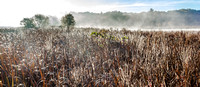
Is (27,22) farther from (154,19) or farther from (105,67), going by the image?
(154,19)

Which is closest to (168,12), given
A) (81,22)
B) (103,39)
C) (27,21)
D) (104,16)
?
(104,16)

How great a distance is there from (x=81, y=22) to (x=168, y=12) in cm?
5221

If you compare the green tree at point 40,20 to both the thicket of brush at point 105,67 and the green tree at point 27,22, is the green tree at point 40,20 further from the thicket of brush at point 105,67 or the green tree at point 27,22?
the thicket of brush at point 105,67

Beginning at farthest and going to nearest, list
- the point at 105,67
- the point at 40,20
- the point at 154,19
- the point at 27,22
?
the point at 154,19 < the point at 40,20 < the point at 27,22 < the point at 105,67

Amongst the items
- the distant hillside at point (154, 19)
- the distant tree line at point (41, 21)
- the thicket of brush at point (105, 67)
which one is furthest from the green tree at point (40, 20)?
the distant hillside at point (154, 19)

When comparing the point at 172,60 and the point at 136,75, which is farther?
the point at 172,60

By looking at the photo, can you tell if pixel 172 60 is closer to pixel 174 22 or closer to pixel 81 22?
pixel 174 22

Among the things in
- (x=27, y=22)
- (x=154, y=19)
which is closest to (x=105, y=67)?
(x=27, y=22)

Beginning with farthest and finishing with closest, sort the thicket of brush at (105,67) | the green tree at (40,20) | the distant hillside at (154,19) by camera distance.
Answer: the distant hillside at (154,19), the green tree at (40,20), the thicket of brush at (105,67)

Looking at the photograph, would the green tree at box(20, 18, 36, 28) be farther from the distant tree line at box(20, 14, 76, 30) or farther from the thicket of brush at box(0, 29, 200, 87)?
the thicket of brush at box(0, 29, 200, 87)

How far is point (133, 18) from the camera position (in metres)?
78.0

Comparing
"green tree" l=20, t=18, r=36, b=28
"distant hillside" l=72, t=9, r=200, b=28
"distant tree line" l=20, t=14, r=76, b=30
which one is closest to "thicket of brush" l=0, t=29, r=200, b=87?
"distant tree line" l=20, t=14, r=76, b=30

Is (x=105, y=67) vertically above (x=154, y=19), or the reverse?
(x=154, y=19)

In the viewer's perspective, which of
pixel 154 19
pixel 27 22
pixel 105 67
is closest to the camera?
pixel 105 67
